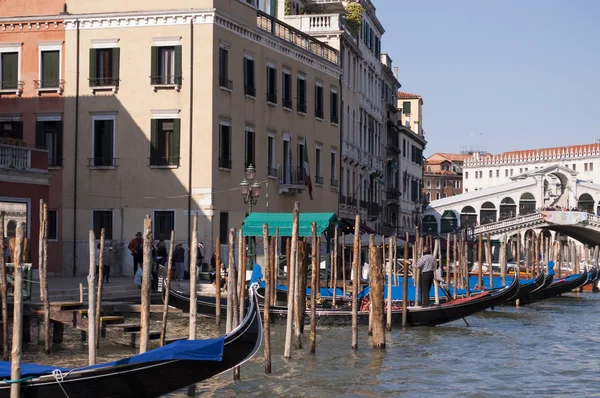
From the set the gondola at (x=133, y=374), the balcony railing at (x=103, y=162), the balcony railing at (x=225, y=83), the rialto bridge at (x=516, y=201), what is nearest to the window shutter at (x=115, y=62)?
the balcony railing at (x=103, y=162)

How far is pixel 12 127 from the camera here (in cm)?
2400

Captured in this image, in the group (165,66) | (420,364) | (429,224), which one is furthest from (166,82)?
(429,224)

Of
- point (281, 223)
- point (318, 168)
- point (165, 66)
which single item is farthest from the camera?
point (318, 168)

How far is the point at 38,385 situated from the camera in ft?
28.2

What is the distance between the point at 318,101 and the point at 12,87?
8.25 m

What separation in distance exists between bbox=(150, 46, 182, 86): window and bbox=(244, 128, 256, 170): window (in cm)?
237

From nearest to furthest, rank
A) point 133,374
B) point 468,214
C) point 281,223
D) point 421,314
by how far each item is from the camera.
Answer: point 133,374 < point 421,314 < point 281,223 < point 468,214

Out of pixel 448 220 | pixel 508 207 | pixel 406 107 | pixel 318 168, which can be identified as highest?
pixel 406 107

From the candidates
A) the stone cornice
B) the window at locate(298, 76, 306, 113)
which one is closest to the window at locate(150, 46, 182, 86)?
the stone cornice

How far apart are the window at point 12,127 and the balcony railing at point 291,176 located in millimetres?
6058

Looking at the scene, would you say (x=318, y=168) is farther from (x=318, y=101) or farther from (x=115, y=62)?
(x=115, y=62)

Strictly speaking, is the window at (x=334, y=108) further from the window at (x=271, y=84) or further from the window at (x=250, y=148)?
the window at (x=250, y=148)

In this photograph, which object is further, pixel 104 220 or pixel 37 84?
pixel 37 84

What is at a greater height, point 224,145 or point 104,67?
point 104,67
